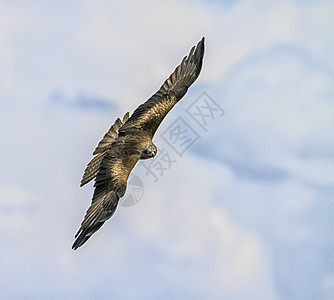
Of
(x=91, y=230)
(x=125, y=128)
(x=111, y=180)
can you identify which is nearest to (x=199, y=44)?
(x=125, y=128)

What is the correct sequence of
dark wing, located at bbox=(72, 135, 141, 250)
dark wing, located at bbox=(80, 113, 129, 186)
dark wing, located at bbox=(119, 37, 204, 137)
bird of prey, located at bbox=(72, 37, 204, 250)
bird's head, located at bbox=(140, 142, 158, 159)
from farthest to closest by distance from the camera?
dark wing, located at bbox=(119, 37, 204, 137) < bird's head, located at bbox=(140, 142, 158, 159) < dark wing, located at bbox=(80, 113, 129, 186) < bird of prey, located at bbox=(72, 37, 204, 250) < dark wing, located at bbox=(72, 135, 141, 250)

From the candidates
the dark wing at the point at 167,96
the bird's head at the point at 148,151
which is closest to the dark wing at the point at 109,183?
the bird's head at the point at 148,151

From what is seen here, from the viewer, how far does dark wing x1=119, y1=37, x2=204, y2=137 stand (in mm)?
24062

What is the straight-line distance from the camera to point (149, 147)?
902 inches

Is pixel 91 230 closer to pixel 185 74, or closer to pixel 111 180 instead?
pixel 111 180

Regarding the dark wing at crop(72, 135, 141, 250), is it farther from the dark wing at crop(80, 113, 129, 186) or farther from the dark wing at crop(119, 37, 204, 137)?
the dark wing at crop(119, 37, 204, 137)

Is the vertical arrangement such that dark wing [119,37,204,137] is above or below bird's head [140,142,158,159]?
above

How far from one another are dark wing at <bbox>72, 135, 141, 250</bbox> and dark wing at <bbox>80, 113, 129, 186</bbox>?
0.89 feet

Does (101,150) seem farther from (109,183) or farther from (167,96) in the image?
(167,96)

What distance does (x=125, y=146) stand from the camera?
22953mm

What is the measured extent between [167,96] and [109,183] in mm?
4449

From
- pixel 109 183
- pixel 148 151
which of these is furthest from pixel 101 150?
pixel 109 183

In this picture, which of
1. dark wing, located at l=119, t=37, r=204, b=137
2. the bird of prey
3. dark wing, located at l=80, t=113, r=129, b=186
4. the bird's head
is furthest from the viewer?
dark wing, located at l=119, t=37, r=204, b=137

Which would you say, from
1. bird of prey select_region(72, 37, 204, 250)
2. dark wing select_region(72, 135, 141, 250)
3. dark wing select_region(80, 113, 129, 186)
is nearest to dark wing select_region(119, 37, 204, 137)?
bird of prey select_region(72, 37, 204, 250)
